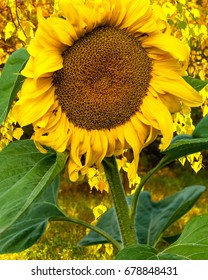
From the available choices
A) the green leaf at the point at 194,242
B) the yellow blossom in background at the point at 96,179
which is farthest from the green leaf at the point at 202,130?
the yellow blossom in background at the point at 96,179

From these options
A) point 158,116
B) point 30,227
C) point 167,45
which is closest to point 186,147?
point 158,116

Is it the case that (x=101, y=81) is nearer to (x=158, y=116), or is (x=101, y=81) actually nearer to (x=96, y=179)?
(x=158, y=116)

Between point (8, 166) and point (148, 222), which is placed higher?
point (8, 166)

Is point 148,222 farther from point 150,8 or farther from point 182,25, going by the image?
point 182,25

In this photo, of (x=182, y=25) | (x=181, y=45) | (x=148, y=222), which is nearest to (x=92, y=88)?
(x=181, y=45)
